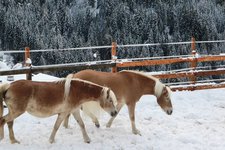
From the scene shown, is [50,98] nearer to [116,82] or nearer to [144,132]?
[116,82]

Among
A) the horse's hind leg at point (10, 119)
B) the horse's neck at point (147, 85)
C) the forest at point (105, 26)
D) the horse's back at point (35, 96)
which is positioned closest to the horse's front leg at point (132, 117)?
the horse's neck at point (147, 85)

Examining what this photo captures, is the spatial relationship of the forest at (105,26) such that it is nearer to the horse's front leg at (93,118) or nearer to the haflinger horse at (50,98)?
the horse's front leg at (93,118)

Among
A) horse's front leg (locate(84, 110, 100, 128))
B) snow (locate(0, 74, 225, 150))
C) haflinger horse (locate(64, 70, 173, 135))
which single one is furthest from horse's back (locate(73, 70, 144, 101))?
snow (locate(0, 74, 225, 150))

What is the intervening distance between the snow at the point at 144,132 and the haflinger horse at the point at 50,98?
0.24 metres

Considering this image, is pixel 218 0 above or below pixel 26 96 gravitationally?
above

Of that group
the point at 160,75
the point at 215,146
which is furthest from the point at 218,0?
the point at 215,146

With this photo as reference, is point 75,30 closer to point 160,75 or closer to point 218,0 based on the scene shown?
point 218,0

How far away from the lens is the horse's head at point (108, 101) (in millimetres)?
6012

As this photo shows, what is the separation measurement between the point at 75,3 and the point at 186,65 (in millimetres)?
7321

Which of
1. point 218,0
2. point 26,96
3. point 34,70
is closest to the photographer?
point 26,96

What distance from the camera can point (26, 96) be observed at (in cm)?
555

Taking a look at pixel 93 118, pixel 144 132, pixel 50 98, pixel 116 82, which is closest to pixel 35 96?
pixel 50 98

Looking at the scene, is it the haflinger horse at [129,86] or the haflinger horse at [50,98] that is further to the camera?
the haflinger horse at [129,86]

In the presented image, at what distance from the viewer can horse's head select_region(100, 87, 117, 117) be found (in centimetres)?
601
